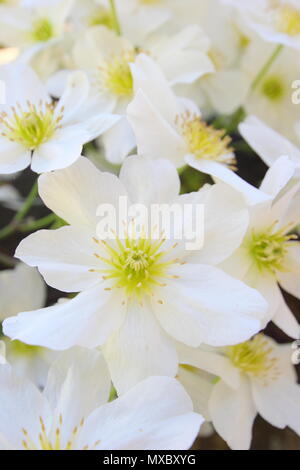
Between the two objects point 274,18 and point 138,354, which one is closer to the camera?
point 138,354

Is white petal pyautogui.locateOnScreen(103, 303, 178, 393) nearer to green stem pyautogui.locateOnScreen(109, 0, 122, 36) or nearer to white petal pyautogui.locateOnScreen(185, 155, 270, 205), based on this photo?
white petal pyautogui.locateOnScreen(185, 155, 270, 205)

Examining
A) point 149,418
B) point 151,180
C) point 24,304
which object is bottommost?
point 24,304

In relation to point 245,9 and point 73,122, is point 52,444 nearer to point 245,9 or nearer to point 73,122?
point 73,122

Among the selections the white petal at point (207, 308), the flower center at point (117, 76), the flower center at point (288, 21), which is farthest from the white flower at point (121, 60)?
the white petal at point (207, 308)

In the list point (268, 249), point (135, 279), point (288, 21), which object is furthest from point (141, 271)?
point (288, 21)

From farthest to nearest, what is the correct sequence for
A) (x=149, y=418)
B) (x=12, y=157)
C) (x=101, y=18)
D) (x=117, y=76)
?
(x=101, y=18) < (x=117, y=76) < (x=12, y=157) < (x=149, y=418)

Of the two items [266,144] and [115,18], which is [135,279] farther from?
[115,18]
